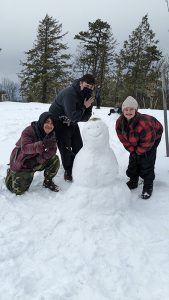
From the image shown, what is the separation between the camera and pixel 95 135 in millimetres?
4309

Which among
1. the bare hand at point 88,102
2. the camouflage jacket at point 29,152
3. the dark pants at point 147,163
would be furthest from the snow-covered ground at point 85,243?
the bare hand at point 88,102

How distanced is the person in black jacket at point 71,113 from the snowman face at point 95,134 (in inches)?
21.8

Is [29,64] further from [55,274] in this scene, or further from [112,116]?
[55,274]

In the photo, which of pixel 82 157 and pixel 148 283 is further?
pixel 82 157

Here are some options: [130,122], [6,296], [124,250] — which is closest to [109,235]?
[124,250]

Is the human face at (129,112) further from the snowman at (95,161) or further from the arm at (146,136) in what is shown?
the snowman at (95,161)

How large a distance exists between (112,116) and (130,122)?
8017mm

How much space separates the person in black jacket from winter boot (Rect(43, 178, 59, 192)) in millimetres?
434

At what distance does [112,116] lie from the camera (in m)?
12.8

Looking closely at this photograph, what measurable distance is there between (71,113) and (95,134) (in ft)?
2.28

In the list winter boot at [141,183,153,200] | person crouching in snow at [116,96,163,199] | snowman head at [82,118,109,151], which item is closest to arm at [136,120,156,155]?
person crouching in snow at [116,96,163,199]

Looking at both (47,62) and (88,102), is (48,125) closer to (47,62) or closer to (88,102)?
(88,102)

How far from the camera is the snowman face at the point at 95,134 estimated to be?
4305 mm

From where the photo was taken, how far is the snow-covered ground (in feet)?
10.0
